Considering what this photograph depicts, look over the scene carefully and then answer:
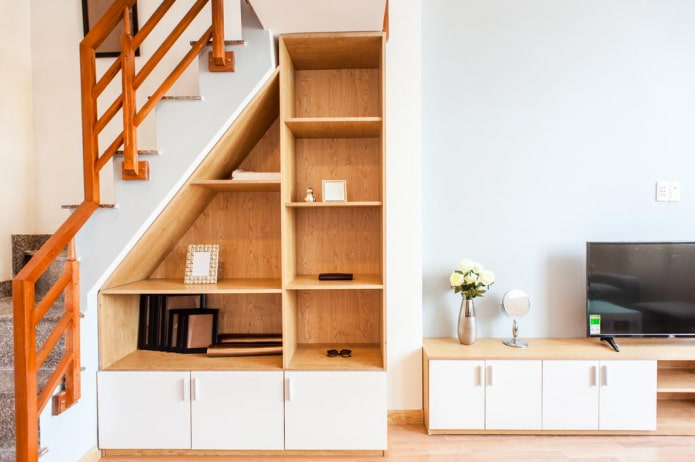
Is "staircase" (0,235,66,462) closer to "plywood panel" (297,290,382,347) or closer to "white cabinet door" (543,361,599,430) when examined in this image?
"plywood panel" (297,290,382,347)

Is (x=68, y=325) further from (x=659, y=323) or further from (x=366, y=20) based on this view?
(x=659, y=323)

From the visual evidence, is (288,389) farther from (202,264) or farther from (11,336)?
(11,336)

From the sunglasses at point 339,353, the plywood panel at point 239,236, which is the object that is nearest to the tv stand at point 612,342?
the sunglasses at point 339,353

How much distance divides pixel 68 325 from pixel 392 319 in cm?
170

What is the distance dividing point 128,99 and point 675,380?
3.43 meters

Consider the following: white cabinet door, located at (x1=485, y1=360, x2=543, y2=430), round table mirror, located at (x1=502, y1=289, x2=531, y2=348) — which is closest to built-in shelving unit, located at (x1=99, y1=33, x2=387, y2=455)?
white cabinet door, located at (x1=485, y1=360, x2=543, y2=430)

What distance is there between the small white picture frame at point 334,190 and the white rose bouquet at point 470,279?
838 millimetres

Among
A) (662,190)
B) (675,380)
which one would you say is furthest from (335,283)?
(662,190)

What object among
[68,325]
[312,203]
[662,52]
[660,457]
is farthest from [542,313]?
[68,325]

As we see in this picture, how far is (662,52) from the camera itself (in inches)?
103

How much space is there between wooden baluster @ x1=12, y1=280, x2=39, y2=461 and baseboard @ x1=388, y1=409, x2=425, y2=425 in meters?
1.81

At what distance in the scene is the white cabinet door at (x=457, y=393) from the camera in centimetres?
227

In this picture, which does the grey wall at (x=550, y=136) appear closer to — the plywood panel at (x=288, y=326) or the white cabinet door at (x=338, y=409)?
the white cabinet door at (x=338, y=409)

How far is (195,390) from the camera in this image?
2.11 m
